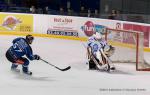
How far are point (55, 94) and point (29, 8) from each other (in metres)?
9.14

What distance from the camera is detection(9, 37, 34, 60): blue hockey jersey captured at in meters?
8.70

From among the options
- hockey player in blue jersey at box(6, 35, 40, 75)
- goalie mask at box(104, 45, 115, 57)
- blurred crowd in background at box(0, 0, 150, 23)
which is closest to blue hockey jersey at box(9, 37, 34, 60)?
hockey player in blue jersey at box(6, 35, 40, 75)

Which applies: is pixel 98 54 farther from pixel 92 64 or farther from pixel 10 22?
pixel 10 22

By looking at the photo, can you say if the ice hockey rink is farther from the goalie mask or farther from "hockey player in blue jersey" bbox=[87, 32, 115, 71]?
the goalie mask

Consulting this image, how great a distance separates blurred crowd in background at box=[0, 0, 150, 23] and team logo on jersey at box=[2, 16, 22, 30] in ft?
1.16

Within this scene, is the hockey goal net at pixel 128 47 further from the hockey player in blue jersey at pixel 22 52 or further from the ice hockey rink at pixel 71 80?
the hockey player in blue jersey at pixel 22 52

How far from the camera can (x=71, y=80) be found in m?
8.73

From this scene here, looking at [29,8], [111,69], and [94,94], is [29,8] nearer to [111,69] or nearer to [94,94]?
[111,69]

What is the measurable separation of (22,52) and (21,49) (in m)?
0.07

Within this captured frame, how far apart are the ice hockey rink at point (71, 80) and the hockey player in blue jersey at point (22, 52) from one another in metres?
0.23

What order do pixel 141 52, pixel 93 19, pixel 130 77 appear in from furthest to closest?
pixel 93 19
pixel 141 52
pixel 130 77

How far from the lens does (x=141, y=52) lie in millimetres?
10961

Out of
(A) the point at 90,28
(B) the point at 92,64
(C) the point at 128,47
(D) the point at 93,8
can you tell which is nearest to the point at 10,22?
(A) the point at 90,28

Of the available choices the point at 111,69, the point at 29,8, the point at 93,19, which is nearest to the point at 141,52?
the point at 111,69
